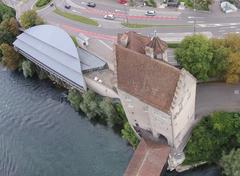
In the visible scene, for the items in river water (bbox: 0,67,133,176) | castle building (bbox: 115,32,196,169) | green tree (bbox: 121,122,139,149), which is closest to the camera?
castle building (bbox: 115,32,196,169)

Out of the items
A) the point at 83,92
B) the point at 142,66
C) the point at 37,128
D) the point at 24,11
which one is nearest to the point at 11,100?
the point at 37,128

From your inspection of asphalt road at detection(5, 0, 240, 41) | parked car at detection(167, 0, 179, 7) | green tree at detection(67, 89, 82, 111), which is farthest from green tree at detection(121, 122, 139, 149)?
parked car at detection(167, 0, 179, 7)

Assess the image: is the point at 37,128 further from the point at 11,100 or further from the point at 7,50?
the point at 7,50

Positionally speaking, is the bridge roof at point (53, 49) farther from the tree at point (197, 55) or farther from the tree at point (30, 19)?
the tree at point (197, 55)

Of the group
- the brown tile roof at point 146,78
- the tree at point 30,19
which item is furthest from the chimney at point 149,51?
the tree at point 30,19

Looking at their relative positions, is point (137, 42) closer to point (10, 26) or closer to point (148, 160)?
point (148, 160)

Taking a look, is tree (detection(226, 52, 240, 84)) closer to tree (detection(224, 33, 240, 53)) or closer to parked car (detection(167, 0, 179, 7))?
tree (detection(224, 33, 240, 53))
